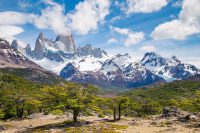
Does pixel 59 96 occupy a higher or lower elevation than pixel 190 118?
higher

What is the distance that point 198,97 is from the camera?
97250mm

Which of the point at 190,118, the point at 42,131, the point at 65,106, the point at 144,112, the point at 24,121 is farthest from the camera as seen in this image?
the point at 144,112

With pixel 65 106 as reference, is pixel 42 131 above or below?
below

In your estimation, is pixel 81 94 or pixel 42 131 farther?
pixel 81 94

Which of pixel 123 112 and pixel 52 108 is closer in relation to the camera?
pixel 52 108

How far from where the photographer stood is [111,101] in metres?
121

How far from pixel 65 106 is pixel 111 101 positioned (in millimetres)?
28697

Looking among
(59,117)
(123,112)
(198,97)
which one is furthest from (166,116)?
(123,112)

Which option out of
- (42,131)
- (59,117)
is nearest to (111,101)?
(59,117)

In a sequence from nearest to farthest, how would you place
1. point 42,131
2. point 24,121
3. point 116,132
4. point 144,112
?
1. point 116,132
2. point 42,131
3. point 24,121
4. point 144,112

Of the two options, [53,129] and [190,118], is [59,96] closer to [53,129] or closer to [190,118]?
[53,129]

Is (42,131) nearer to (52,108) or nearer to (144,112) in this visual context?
(52,108)

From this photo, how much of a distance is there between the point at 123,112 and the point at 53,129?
331 ft

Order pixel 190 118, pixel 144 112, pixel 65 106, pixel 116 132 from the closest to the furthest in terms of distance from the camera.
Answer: pixel 116 132 < pixel 65 106 < pixel 190 118 < pixel 144 112
